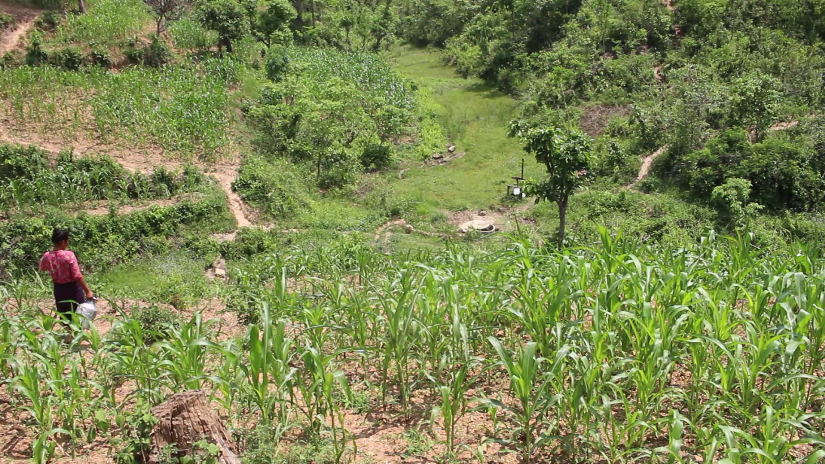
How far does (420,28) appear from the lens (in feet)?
91.4

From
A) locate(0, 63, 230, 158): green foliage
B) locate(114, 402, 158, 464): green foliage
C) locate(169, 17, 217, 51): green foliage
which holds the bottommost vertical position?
locate(114, 402, 158, 464): green foliage

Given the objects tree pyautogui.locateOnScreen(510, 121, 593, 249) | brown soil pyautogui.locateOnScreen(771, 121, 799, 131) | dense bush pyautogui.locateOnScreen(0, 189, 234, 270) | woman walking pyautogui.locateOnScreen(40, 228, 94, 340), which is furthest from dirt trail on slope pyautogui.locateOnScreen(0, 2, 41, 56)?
brown soil pyautogui.locateOnScreen(771, 121, 799, 131)

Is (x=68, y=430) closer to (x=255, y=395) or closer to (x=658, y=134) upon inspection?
(x=255, y=395)

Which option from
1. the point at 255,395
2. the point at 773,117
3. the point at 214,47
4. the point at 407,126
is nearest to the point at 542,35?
the point at 407,126

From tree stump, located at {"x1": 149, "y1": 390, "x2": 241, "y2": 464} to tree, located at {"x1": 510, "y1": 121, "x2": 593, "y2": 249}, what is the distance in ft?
A: 23.5

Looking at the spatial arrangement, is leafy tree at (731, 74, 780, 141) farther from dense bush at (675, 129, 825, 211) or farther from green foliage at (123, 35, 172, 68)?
green foliage at (123, 35, 172, 68)

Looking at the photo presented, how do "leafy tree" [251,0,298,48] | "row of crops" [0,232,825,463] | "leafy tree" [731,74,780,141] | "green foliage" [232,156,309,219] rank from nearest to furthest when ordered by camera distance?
1. "row of crops" [0,232,825,463]
2. "green foliage" [232,156,309,219]
3. "leafy tree" [731,74,780,141]
4. "leafy tree" [251,0,298,48]

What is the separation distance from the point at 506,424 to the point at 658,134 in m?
12.5

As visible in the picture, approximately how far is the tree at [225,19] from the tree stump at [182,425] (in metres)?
16.7

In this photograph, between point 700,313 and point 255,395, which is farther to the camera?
point 700,313

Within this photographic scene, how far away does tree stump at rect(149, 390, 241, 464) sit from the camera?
10.9ft

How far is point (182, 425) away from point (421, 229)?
9.12 metres

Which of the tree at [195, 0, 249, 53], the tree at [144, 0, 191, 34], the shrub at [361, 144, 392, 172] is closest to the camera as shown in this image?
the shrub at [361, 144, 392, 172]

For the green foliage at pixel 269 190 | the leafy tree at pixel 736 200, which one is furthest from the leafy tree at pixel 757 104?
the green foliage at pixel 269 190
